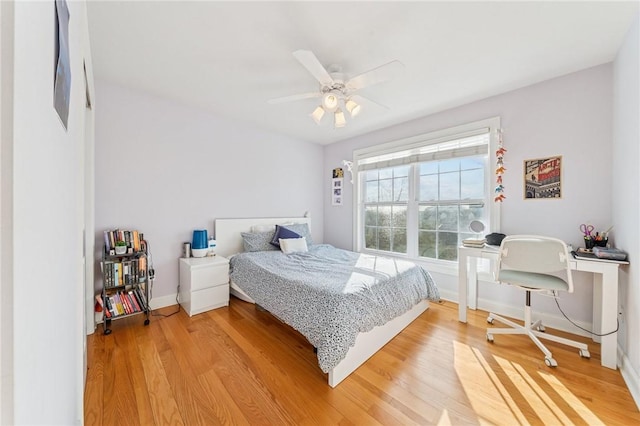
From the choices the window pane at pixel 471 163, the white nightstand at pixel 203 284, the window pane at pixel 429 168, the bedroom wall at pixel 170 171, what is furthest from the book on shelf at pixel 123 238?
the window pane at pixel 471 163

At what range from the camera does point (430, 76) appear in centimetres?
230

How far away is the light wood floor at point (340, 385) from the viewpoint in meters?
1.39

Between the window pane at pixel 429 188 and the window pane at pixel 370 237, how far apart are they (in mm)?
975

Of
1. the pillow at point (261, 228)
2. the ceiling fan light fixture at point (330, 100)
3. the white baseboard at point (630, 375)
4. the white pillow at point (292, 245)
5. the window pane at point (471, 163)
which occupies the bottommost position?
the white baseboard at point (630, 375)

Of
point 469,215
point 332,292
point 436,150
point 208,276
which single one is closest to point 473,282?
point 469,215

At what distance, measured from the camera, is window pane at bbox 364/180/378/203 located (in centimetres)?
399

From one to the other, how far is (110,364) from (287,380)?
1360 millimetres

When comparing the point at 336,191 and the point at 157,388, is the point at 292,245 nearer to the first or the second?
the point at 336,191

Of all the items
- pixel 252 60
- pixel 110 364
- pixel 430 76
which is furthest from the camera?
pixel 430 76

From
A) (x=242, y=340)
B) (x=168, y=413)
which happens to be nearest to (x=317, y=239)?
(x=242, y=340)

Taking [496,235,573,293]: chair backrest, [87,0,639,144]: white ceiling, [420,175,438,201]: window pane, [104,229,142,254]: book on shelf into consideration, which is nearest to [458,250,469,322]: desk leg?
[496,235,573,293]: chair backrest

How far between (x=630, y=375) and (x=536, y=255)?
2.88 feet

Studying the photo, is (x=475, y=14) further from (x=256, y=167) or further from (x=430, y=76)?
(x=256, y=167)

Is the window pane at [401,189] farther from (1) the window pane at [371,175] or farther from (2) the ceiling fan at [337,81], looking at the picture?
(2) the ceiling fan at [337,81]
